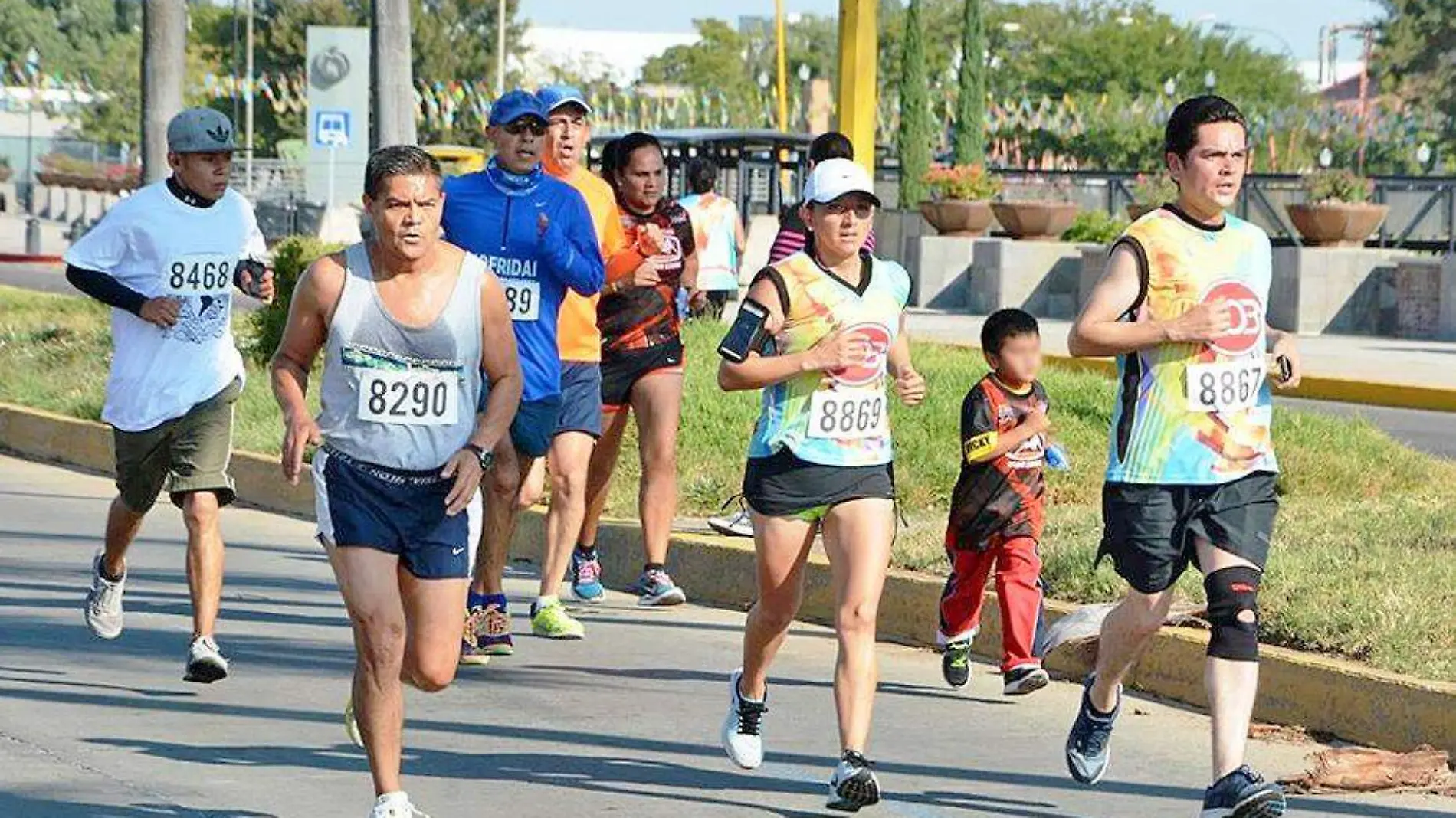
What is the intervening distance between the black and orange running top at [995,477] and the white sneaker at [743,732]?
1764 mm

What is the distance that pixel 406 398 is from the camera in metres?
6.92

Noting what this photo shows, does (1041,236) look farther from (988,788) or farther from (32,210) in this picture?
(32,210)

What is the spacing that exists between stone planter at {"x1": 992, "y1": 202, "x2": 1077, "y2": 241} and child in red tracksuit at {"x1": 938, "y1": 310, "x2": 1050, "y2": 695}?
23838 millimetres

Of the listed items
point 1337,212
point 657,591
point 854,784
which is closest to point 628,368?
→ point 657,591

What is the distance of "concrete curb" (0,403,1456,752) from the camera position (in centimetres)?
866

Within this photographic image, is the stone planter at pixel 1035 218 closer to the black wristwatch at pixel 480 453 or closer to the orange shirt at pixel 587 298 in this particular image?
the orange shirt at pixel 587 298

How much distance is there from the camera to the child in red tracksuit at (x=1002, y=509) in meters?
9.53

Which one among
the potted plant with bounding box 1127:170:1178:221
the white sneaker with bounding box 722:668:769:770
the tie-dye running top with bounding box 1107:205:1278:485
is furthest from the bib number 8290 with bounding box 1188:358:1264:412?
the potted plant with bounding box 1127:170:1178:221

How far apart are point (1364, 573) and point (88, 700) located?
4625mm

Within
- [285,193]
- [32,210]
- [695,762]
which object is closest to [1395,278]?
[695,762]

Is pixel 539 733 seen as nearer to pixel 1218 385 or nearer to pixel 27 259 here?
pixel 1218 385

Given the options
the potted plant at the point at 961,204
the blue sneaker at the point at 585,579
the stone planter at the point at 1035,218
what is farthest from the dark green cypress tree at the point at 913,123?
the blue sneaker at the point at 585,579

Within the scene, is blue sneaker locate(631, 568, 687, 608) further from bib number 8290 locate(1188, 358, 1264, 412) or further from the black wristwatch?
the black wristwatch

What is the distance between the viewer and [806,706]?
370 inches
